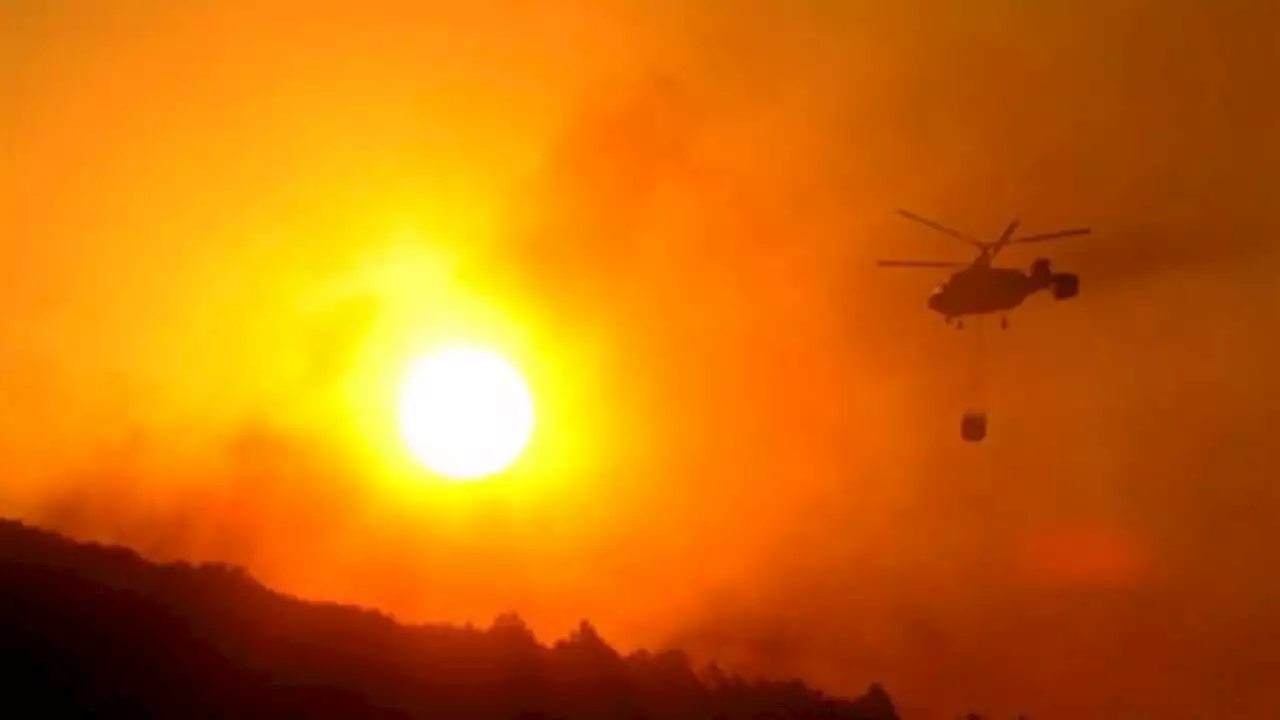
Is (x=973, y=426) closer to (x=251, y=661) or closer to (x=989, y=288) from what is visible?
(x=989, y=288)

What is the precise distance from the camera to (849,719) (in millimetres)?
68812

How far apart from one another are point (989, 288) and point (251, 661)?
3408 cm

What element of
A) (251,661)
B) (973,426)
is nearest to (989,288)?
(973,426)

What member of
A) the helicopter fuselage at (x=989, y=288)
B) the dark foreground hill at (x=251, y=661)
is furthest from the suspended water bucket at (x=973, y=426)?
the dark foreground hill at (x=251, y=661)

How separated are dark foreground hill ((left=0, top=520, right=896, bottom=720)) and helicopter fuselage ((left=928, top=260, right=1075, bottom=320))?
27.2m

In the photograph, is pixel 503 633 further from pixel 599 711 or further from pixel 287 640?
pixel 287 640

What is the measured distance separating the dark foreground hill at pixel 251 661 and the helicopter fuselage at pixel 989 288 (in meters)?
27.2

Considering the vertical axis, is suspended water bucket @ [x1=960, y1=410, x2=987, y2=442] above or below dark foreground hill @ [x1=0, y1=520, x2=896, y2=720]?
above

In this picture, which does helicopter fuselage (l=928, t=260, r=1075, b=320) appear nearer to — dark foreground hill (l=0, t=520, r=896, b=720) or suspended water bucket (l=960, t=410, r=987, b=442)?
suspended water bucket (l=960, t=410, r=987, b=442)

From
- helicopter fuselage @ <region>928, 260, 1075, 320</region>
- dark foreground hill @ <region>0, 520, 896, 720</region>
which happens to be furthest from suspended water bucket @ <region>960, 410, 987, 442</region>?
dark foreground hill @ <region>0, 520, 896, 720</region>

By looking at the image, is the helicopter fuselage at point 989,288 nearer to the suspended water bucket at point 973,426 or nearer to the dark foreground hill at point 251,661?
the suspended water bucket at point 973,426

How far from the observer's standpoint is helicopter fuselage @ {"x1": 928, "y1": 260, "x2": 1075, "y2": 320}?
152 ft

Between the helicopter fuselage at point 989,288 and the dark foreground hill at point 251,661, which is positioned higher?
the helicopter fuselage at point 989,288

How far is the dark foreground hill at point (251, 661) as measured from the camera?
49062 millimetres
